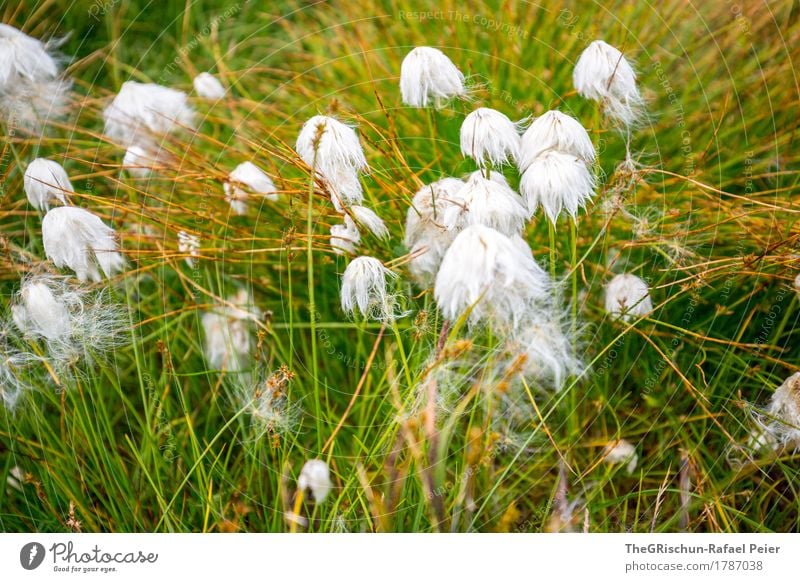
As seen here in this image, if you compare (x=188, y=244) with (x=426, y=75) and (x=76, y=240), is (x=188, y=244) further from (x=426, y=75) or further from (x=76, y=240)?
(x=426, y=75)

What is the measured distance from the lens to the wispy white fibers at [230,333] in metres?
1.30

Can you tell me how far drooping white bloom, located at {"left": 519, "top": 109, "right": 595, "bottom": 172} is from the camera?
0.97m

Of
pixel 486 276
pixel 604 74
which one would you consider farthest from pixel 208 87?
pixel 486 276

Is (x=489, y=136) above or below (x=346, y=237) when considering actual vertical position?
above

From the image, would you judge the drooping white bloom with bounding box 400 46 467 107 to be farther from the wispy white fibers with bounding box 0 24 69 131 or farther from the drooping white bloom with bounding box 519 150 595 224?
the wispy white fibers with bounding box 0 24 69 131

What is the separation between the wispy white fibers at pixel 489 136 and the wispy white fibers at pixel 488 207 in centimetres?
6

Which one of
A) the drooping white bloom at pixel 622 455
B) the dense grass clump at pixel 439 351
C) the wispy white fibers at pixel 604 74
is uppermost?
the wispy white fibers at pixel 604 74

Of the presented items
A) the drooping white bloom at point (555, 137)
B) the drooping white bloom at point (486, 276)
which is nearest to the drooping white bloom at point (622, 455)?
the drooping white bloom at point (486, 276)

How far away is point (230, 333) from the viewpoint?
49.0 inches

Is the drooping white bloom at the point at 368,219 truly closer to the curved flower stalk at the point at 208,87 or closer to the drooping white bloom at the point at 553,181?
the drooping white bloom at the point at 553,181

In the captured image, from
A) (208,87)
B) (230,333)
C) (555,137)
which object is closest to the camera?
(555,137)

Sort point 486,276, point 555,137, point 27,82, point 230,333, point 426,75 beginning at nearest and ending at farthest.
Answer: point 486,276, point 555,137, point 426,75, point 230,333, point 27,82

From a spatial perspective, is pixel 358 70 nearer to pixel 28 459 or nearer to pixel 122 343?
pixel 122 343

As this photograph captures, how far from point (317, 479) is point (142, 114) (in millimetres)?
942
